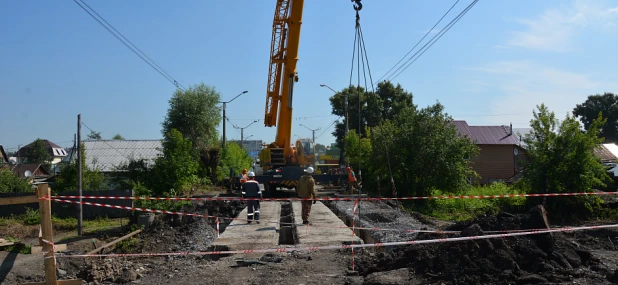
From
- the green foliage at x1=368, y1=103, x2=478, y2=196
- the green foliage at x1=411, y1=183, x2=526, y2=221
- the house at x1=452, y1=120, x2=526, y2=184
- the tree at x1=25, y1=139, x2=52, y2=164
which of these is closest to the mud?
the green foliage at x1=411, y1=183, x2=526, y2=221

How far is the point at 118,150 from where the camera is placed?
5153cm

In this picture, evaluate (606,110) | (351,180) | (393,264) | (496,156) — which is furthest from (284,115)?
(606,110)

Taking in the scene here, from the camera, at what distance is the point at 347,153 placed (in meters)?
36.9

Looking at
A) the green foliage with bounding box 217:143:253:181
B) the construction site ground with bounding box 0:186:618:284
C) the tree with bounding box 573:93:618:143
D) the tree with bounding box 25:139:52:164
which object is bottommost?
the construction site ground with bounding box 0:186:618:284

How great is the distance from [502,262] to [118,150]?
4840 cm

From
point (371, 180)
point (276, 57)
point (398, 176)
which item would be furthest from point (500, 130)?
point (276, 57)

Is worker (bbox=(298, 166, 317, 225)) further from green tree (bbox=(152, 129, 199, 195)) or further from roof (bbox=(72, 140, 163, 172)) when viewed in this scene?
roof (bbox=(72, 140, 163, 172))

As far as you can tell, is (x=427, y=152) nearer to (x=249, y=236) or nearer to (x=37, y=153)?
(x=249, y=236)

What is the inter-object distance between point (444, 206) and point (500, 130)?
86.2 ft

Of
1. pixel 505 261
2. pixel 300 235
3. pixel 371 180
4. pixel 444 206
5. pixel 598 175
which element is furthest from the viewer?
pixel 371 180

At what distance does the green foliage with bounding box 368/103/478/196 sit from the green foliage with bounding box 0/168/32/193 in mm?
18154

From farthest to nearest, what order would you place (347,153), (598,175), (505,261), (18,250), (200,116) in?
(200,116) < (347,153) < (598,175) < (18,250) < (505,261)

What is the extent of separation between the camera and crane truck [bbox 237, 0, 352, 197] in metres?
24.4

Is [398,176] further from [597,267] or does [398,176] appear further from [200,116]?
[200,116]
